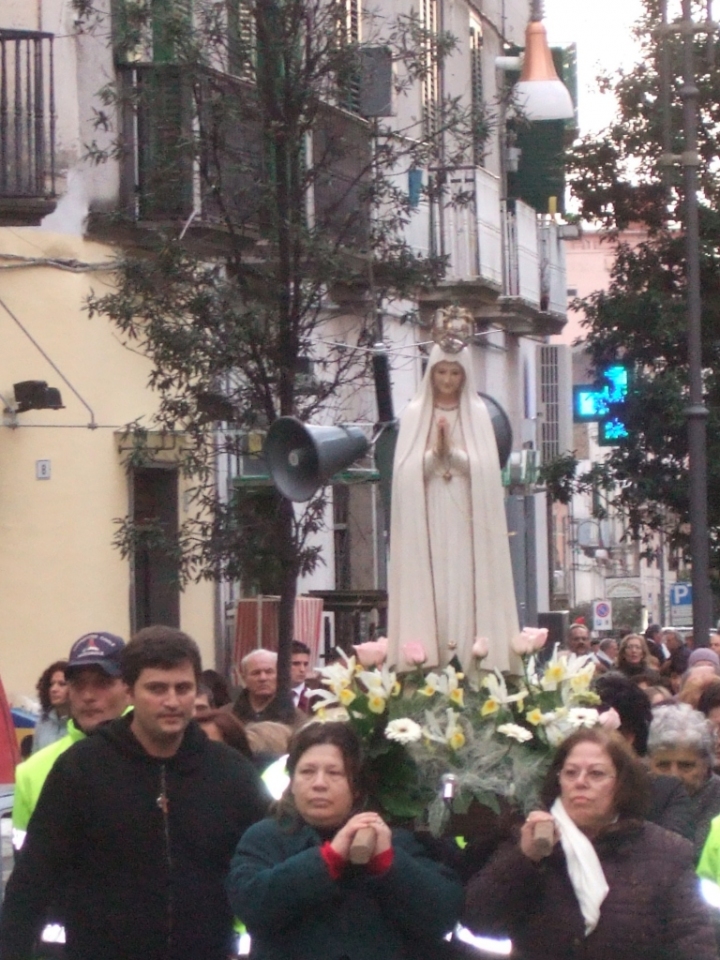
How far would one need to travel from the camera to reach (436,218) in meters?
23.6

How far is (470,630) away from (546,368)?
26027 millimetres

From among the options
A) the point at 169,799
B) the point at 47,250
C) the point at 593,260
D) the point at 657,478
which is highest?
the point at 593,260

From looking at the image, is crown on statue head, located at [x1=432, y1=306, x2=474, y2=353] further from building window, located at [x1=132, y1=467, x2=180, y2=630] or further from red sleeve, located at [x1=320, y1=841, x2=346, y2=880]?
building window, located at [x1=132, y1=467, x2=180, y2=630]

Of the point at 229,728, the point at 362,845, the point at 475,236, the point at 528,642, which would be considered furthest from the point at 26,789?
the point at 475,236

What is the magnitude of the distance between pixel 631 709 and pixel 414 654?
3.78ft

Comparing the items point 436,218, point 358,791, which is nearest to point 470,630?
point 358,791

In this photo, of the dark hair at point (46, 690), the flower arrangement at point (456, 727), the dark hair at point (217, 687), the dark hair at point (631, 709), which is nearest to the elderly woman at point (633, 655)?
the dark hair at point (217, 687)

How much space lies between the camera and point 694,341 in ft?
57.1

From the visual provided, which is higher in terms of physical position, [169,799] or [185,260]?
[185,260]

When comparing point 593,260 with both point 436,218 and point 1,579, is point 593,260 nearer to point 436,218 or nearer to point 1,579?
point 436,218

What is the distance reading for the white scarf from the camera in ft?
17.8

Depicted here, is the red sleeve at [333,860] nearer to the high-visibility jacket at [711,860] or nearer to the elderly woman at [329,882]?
the elderly woman at [329,882]

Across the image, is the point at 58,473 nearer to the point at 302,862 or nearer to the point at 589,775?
the point at 589,775

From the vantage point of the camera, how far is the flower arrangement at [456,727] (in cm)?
617
